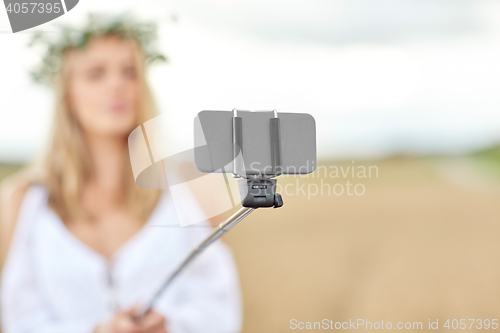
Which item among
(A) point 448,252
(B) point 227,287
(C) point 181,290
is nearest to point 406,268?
(A) point 448,252

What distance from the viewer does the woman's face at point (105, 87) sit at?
114cm

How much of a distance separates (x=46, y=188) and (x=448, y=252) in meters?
1.33

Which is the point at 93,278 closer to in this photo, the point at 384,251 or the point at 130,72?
the point at 130,72

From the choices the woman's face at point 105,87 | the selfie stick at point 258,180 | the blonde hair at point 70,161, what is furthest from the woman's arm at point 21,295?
the selfie stick at point 258,180

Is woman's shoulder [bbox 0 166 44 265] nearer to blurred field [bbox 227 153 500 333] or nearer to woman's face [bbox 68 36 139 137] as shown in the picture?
woman's face [bbox 68 36 139 137]

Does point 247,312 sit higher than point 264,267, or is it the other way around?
point 264,267

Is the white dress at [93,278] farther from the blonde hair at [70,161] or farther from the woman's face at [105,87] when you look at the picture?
the woman's face at [105,87]

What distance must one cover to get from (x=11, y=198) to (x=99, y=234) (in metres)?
0.24

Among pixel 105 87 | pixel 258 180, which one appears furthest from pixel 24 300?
pixel 258 180

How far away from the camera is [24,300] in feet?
3.34

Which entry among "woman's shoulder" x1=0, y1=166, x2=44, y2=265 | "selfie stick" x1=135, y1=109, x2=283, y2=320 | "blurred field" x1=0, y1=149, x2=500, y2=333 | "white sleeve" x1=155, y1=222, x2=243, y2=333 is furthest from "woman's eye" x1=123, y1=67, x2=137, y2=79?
"selfie stick" x1=135, y1=109, x2=283, y2=320

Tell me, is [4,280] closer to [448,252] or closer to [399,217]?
[399,217]

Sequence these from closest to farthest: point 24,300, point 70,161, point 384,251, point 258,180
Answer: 1. point 258,180
2. point 24,300
3. point 70,161
4. point 384,251

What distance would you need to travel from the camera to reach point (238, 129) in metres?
0.34
